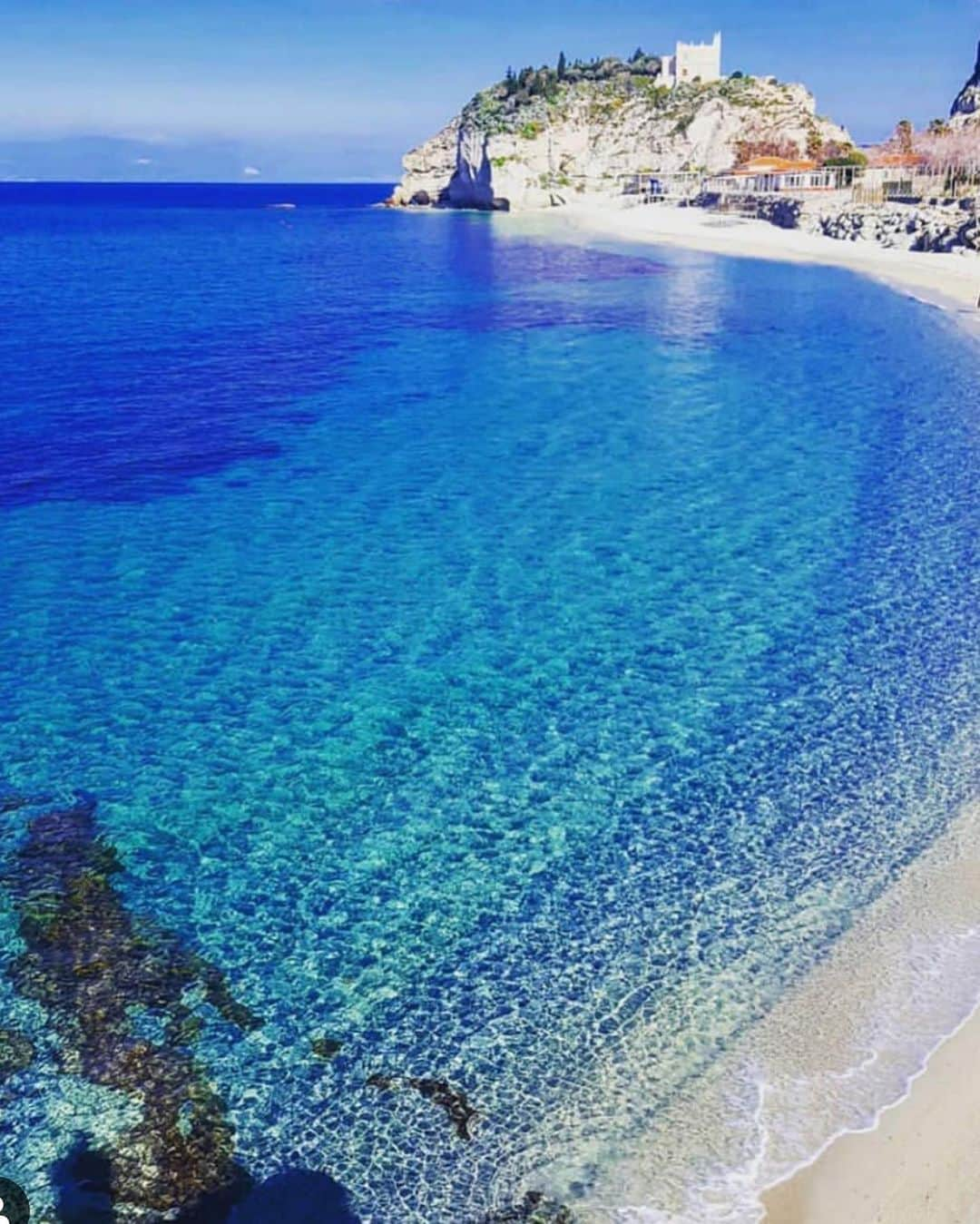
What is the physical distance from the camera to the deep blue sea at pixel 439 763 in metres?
9.13

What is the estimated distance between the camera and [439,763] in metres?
14.5

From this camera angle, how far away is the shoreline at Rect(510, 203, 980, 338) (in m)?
58.7

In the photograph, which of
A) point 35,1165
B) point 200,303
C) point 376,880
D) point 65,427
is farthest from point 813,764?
point 200,303

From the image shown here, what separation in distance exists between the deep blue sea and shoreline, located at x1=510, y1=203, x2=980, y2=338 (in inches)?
1076

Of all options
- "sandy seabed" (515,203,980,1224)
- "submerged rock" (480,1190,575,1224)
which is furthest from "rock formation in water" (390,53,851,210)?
"submerged rock" (480,1190,575,1224)

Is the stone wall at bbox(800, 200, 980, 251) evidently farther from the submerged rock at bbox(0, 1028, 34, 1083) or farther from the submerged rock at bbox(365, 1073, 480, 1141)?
the submerged rock at bbox(0, 1028, 34, 1083)

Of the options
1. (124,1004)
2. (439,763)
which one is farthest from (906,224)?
(124,1004)

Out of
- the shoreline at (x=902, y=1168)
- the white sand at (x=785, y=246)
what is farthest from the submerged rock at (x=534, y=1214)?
the white sand at (x=785, y=246)

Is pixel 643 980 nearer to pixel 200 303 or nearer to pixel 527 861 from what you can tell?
pixel 527 861

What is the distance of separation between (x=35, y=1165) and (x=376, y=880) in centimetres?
461

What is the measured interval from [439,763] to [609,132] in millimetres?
156642

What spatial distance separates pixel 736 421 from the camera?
3309cm

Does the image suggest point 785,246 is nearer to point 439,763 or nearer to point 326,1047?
point 439,763

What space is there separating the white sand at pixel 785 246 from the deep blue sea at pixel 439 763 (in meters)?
28.8
